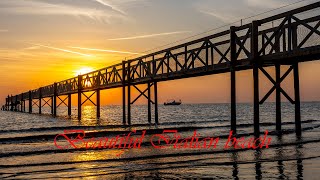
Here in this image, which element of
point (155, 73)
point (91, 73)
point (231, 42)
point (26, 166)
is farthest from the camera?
point (91, 73)

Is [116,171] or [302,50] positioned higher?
[302,50]

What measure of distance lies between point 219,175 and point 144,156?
15.4ft

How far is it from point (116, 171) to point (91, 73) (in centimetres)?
3693

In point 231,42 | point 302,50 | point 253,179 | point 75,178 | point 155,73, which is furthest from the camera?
point 155,73

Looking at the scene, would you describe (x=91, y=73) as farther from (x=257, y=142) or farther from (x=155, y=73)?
(x=257, y=142)

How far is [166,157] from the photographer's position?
14297mm

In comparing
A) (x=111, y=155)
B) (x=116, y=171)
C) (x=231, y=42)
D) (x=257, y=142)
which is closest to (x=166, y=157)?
(x=111, y=155)

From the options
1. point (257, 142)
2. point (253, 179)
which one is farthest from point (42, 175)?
point (257, 142)

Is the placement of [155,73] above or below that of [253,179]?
above

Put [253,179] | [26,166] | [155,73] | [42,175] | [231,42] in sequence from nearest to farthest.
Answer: [253,179] < [42,175] < [26,166] < [231,42] < [155,73]

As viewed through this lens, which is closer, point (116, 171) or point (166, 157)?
point (116, 171)

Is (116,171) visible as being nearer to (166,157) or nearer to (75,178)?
(75,178)

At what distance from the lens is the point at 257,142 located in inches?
722

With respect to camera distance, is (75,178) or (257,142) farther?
(257,142)
